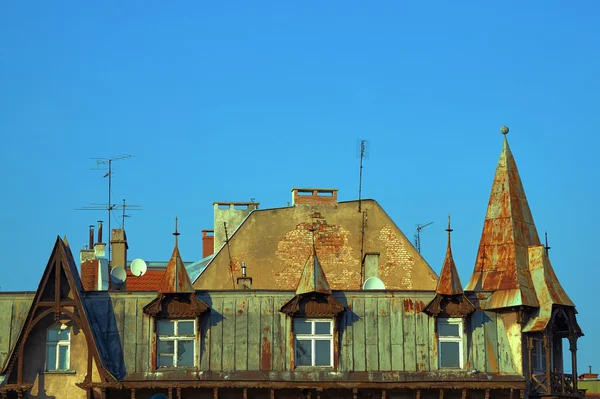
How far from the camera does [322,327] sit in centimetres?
5409

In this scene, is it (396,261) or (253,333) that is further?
(396,261)

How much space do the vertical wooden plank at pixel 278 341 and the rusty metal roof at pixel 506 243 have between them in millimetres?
7089

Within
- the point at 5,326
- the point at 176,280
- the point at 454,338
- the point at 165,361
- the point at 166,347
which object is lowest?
the point at 165,361

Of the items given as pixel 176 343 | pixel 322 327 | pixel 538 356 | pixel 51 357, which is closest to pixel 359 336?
pixel 322 327

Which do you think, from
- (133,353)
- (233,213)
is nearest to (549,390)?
(133,353)

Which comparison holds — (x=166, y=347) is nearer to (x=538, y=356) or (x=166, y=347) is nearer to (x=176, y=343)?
(x=176, y=343)

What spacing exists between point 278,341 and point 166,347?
3.70 meters

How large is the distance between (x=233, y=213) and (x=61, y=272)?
21.3 m

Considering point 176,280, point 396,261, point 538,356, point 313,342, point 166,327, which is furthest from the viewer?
point 396,261

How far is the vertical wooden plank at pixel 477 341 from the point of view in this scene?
5409 cm

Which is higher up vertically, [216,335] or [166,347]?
[216,335]

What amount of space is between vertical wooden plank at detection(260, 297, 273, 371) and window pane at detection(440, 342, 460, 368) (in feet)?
18.7

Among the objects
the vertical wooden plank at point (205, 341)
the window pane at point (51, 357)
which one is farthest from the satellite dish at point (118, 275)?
the window pane at point (51, 357)

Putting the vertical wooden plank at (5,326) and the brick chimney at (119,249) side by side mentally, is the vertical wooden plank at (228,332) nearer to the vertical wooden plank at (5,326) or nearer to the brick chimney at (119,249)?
the vertical wooden plank at (5,326)
